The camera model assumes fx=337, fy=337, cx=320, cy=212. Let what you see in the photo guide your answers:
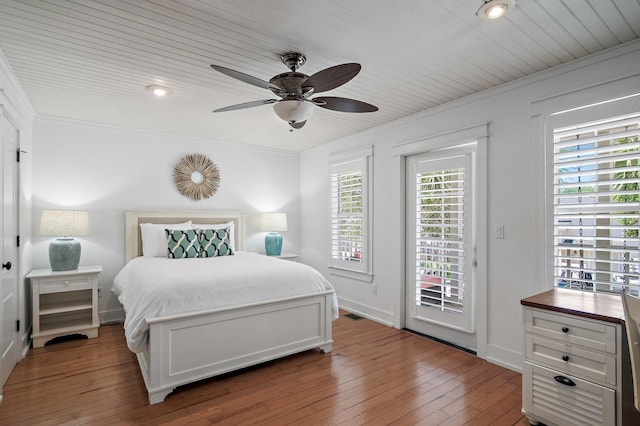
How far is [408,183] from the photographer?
397cm

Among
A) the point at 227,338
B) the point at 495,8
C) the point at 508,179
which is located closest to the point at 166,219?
the point at 227,338

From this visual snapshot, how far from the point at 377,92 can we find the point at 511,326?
7.86ft

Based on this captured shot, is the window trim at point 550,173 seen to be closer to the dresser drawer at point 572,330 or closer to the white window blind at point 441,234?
the dresser drawer at point 572,330

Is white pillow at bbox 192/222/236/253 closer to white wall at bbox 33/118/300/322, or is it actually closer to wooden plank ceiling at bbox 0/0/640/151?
white wall at bbox 33/118/300/322

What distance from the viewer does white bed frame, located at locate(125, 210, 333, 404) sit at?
2.44 m

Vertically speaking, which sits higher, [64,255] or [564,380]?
[64,255]

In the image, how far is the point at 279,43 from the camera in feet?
7.32

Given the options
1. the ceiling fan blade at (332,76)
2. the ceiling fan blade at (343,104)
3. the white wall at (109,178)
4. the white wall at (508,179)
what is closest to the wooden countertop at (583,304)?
the white wall at (508,179)

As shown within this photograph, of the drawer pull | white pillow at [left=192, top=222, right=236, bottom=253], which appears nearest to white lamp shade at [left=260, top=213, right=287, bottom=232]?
white pillow at [left=192, top=222, right=236, bottom=253]

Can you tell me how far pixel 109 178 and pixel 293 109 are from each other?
310 centimetres

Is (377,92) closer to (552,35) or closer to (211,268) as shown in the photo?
(552,35)

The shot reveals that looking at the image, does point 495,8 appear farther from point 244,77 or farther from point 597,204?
point 597,204

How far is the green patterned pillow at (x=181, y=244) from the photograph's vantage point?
397cm

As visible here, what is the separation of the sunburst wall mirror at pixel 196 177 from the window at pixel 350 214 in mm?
1766
